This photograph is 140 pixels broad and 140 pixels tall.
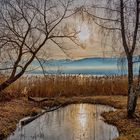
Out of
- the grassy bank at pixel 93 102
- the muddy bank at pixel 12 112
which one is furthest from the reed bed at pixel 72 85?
the muddy bank at pixel 12 112

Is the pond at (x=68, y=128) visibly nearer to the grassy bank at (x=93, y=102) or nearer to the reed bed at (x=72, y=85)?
the grassy bank at (x=93, y=102)

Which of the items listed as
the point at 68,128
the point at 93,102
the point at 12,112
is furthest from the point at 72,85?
the point at 68,128

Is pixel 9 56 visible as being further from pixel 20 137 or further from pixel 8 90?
pixel 20 137

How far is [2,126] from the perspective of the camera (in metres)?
14.5

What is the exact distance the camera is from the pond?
13.4 m

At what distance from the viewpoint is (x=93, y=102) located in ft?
78.0

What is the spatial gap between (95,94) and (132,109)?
1086cm

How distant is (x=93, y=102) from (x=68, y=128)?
8.91 m

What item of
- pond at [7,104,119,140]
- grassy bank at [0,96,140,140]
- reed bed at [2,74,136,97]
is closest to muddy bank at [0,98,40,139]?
grassy bank at [0,96,140,140]

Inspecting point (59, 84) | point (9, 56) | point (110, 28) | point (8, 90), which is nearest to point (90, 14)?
point (110, 28)

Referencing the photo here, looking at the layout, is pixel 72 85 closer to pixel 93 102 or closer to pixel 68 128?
pixel 93 102

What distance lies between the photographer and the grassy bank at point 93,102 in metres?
13.7

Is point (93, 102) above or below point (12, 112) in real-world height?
above

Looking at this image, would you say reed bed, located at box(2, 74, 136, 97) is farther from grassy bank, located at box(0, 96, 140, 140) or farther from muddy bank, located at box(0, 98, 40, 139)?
muddy bank, located at box(0, 98, 40, 139)
